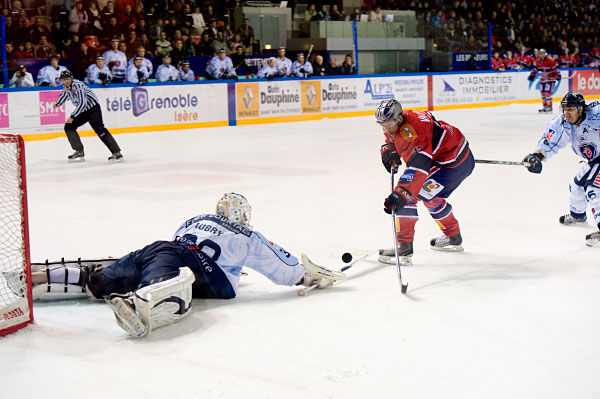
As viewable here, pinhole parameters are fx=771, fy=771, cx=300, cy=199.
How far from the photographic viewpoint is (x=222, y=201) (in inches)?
165

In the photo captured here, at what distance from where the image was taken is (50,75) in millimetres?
14523

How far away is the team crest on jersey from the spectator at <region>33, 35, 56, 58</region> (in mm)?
11636

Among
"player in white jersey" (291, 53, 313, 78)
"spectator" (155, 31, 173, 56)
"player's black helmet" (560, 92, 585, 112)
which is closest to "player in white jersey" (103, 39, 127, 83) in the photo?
"spectator" (155, 31, 173, 56)

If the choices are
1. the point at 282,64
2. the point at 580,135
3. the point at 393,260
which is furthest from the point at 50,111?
the point at 580,135

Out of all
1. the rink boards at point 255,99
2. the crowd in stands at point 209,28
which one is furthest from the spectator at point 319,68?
the rink boards at point 255,99

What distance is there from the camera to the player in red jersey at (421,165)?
15.6 ft

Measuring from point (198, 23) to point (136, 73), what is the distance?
3.11 m

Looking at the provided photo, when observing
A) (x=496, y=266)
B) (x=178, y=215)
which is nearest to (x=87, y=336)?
(x=496, y=266)

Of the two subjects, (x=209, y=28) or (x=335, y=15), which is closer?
(x=209, y=28)

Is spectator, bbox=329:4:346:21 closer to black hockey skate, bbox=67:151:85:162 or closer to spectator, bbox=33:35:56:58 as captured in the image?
spectator, bbox=33:35:56:58

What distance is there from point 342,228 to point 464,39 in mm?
16440

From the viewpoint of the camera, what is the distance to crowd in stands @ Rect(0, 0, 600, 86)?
49.8ft

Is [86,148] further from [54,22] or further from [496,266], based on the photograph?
[496,266]

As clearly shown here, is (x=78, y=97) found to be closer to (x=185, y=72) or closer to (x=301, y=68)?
(x=185, y=72)
